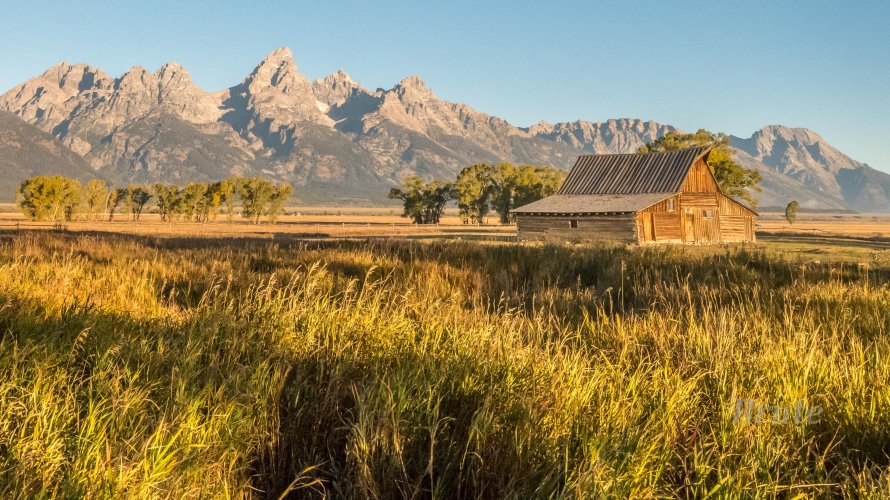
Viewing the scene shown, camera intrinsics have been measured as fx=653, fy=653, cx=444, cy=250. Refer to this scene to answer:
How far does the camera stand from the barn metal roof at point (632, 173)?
44.3m

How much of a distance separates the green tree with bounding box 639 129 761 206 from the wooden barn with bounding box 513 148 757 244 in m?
9.82

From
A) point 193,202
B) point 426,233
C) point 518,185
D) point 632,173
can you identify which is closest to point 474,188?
point 518,185

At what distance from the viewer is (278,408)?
3689mm

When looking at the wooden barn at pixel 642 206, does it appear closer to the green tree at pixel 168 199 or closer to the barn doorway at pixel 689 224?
the barn doorway at pixel 689 224

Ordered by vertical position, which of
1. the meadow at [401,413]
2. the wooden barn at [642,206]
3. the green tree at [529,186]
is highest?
the green tree at [529,186]

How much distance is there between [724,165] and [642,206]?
21.1 metres

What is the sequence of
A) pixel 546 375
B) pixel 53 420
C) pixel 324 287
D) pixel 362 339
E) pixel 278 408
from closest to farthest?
pixel 53 420
pixel 278 408
pixel 546 375
pixel 362 339
pixel 324 287

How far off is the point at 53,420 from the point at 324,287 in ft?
21.4

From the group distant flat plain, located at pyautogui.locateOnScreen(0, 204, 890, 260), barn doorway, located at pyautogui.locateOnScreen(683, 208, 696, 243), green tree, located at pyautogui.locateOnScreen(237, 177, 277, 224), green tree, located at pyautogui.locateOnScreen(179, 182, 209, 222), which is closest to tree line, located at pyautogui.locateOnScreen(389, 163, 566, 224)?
distant flat plain, located at pyautogui.locateOnScreen(0, 204, 890, 260)

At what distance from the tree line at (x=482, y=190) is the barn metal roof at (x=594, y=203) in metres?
37.7

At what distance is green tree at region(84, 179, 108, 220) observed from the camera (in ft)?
325

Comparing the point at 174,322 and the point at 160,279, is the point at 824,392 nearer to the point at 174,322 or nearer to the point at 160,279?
the point at 174,322

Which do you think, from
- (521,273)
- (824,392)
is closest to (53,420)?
(824,392)

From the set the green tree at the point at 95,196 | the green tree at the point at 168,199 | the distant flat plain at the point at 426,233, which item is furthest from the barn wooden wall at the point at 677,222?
the green tree at the point at 95,196
